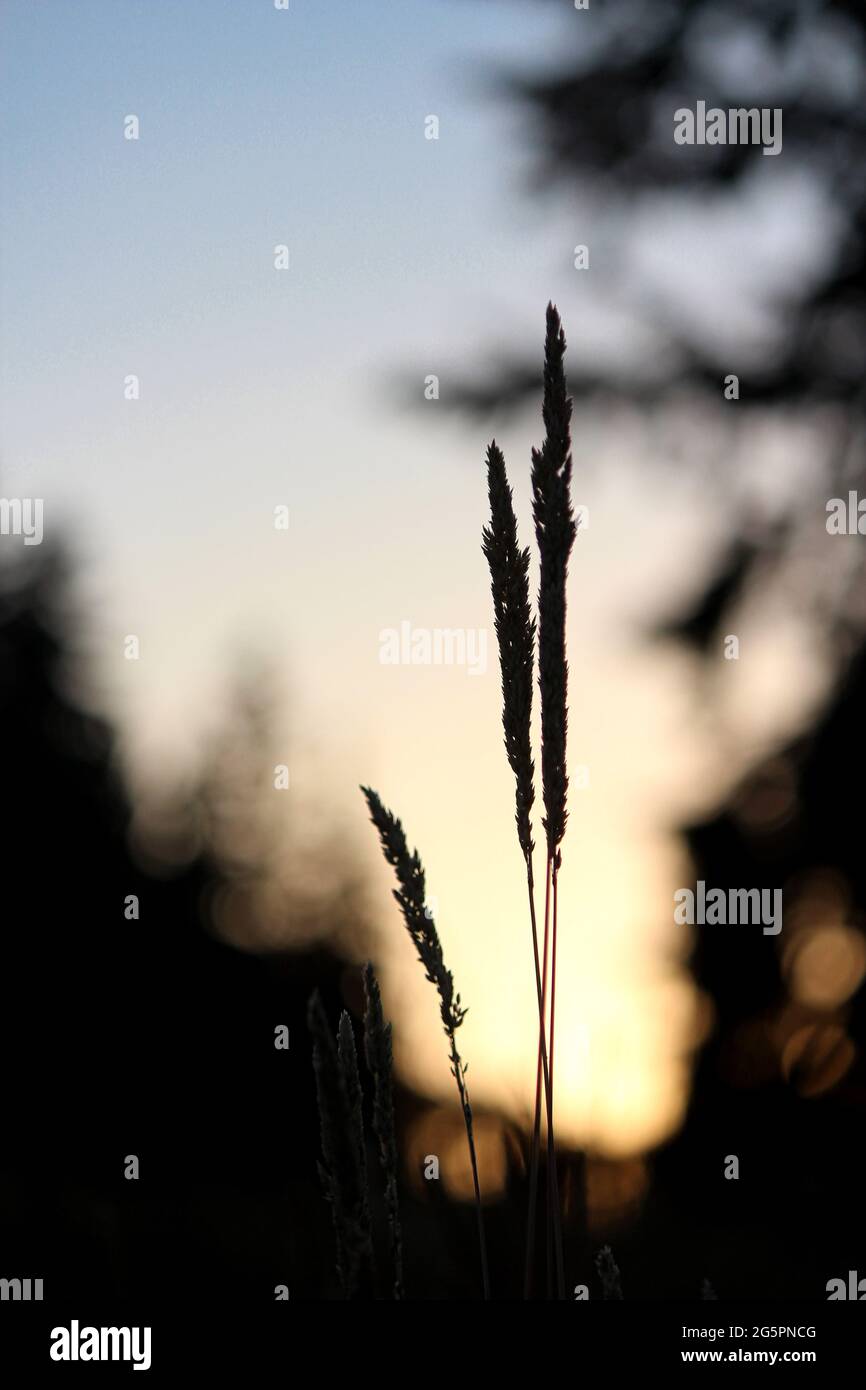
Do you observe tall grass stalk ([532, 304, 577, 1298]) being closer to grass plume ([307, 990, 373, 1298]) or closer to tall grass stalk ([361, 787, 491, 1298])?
tall grass stalk ([361, 787, 491, 1298])

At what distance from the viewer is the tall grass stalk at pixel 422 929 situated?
1081 millimetres

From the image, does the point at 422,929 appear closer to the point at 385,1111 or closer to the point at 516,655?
the point at 385,1111

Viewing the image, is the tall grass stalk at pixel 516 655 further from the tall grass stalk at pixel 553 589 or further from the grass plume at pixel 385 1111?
the grass plume at pixel 385 1111

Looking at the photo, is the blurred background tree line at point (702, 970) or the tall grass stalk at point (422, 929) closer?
the tall grass stalk at point (422, 929)

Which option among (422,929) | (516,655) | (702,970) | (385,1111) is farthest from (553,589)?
(702,970)

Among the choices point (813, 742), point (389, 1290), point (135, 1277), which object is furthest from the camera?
point (813, 742)

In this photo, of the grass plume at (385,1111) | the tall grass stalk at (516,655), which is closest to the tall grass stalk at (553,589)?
the tall grass stalk at (516,655)

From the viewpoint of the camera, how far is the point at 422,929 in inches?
43.8

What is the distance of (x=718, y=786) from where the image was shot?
4.49m

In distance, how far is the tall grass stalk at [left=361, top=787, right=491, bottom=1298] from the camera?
1081 millimetres

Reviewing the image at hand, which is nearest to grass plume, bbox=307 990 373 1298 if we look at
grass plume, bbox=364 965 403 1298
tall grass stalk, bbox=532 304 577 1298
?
grass plume, bbox=364 965 403 1298
